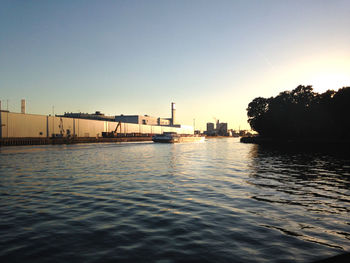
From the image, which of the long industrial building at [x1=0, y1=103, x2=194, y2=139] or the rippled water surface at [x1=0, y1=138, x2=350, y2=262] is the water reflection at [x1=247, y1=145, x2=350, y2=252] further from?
the long industrial building at [x1=0, y1=103, x2=194, y2=139]

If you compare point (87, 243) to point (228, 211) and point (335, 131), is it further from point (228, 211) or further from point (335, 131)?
point (335, 131)

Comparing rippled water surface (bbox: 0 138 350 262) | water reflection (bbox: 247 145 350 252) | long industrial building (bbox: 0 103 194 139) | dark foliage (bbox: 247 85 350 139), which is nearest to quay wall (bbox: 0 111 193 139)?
long industrial building (bbox: 0 103 194 139)

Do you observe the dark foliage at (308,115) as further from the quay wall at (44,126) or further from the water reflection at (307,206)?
the quay wall at (44,126)

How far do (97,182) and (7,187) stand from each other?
20.3ft

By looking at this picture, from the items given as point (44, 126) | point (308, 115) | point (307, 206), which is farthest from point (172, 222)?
point (308, 115)

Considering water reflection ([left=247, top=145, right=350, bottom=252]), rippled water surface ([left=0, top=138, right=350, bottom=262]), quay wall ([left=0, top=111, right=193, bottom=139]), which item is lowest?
water reflection ([left=247, top=145, right=350, bottom=252])

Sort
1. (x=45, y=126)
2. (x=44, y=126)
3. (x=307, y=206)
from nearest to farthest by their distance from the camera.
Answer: (x=307, y=206)
(x=44, y=126)
(x=45, y=126)

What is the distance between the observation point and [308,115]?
104 m

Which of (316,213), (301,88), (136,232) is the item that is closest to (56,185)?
(136,232)

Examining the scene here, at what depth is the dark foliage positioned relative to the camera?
91875 mm

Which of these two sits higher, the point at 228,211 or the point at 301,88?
the point at 301,88

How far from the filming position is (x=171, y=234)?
31.5 feet

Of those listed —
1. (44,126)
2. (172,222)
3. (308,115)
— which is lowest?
(172,222)

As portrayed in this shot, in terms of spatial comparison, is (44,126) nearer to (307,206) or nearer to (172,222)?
(172,222)
